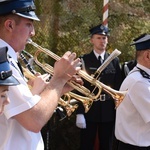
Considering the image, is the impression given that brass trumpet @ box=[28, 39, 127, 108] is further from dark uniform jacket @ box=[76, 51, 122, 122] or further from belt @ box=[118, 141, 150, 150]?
dark uniform jacket @ box=[76, 51, 122, 122]

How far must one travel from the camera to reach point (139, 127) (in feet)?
12.0

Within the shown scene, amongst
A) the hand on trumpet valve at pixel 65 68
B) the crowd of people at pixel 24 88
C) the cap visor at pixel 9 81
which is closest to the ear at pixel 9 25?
the crowd of people at pixel 24 88

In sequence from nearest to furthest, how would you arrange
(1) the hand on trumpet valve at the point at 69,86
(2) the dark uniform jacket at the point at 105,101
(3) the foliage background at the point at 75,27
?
(1) the hand on trumpet valve at the point at 69,86 → (2) the dark uniform jacket at the point at 105,101 → (3) the foliage background at the point at 75,27

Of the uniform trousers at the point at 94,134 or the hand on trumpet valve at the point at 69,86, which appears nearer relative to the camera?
the hand on trumpet valve at the point at 69,86

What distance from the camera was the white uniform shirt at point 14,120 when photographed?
6.86ft

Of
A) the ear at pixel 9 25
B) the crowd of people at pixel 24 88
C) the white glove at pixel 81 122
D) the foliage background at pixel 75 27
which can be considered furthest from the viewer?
the foliage background at pixel 75 27

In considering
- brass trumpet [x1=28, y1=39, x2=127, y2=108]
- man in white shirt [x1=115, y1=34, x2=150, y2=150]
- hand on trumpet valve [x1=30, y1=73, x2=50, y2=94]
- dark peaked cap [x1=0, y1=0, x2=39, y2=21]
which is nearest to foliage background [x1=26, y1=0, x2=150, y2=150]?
man in white shirt [x1=115, y1=34, x2=150, y2=150]

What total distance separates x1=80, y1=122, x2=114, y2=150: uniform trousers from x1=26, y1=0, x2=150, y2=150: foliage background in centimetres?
50

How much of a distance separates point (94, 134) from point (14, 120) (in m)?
3.28

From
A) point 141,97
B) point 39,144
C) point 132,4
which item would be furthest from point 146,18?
point 39,144

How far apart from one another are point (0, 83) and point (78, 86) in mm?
1039

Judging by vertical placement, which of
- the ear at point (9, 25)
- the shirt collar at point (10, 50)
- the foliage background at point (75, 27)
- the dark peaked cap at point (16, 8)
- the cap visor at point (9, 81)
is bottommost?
the foliage background at point (75, 27)

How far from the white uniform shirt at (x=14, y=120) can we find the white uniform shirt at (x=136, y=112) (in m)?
1.54

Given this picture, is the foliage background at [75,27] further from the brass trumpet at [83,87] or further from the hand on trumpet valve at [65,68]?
the hand on trumpet valve at [65,68]
